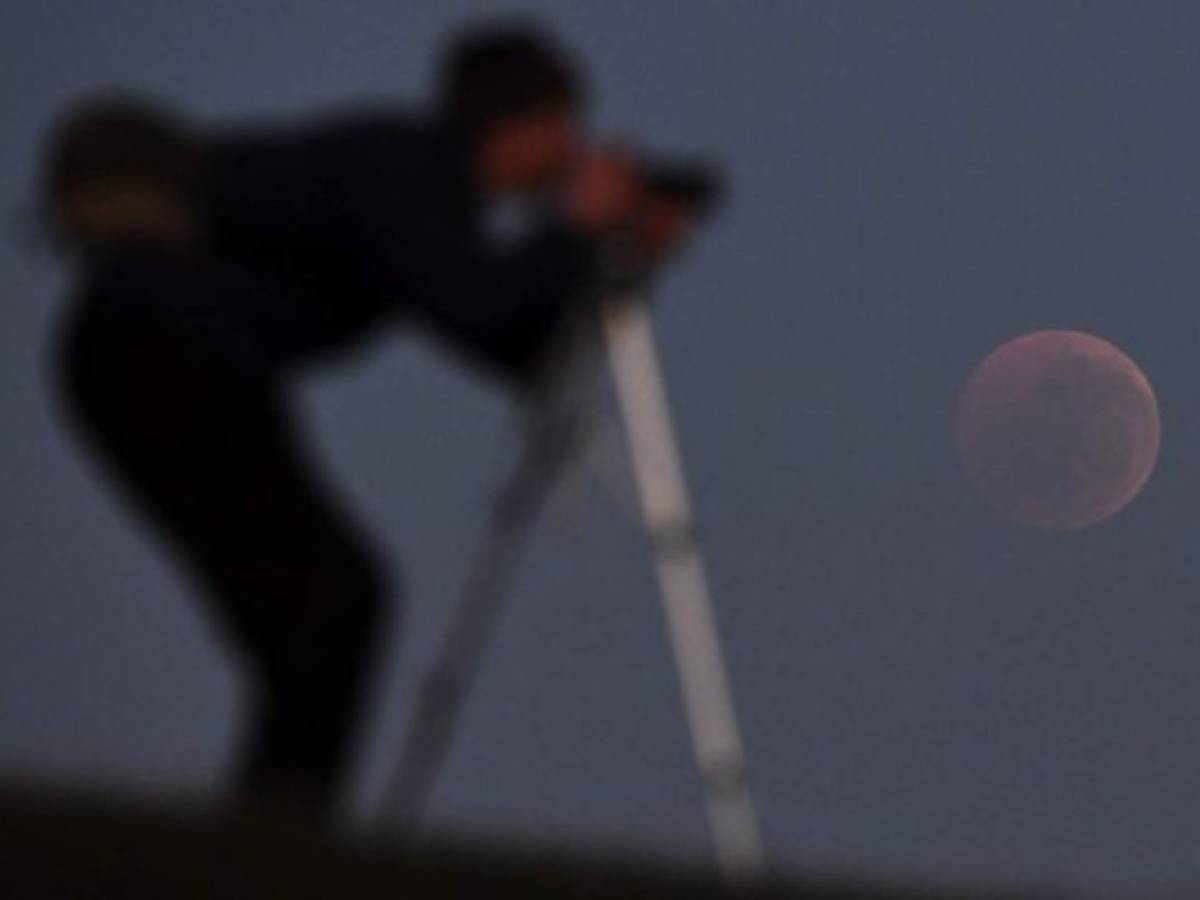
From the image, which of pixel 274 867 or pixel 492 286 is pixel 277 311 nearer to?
pixel 492 286

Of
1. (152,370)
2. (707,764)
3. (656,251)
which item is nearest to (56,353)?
(152,370)

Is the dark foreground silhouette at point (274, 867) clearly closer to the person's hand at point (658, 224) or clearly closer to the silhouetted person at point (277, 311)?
the silhouetted person at point (277, 311)

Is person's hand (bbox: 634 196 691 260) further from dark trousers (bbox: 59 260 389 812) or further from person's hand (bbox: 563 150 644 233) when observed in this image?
dark trousers (bbox: 59 260 389 812)

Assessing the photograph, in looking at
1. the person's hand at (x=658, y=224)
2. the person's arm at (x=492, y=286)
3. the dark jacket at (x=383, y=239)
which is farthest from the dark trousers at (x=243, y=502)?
the person's hand at (x=658, y=224)

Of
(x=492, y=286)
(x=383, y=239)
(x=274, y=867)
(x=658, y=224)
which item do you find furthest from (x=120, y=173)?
(x=274, y=867)

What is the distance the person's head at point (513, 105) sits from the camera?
3.25 m

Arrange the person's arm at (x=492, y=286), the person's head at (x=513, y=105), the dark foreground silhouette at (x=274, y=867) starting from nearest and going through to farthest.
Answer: the dark foreground silhouette at (x=274, y=867), the person's arm at (x=492, y=286), the person's head at (x=513, y=105)

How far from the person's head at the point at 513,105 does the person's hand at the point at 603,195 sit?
0.04 m

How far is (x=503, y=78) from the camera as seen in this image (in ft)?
10.7

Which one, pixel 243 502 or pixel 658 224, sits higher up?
pixel 658 224

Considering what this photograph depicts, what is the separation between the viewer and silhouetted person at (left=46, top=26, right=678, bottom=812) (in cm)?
301

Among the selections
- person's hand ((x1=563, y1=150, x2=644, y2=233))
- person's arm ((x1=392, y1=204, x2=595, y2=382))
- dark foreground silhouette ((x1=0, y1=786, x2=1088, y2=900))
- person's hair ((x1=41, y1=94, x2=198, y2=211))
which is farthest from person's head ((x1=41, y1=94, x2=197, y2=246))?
dark foreground silhouette ((x1=0, y1=786, x2=1088, y2=900))

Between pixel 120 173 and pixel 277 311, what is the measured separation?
0.36 meters

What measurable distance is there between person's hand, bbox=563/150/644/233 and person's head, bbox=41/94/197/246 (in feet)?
2.30
